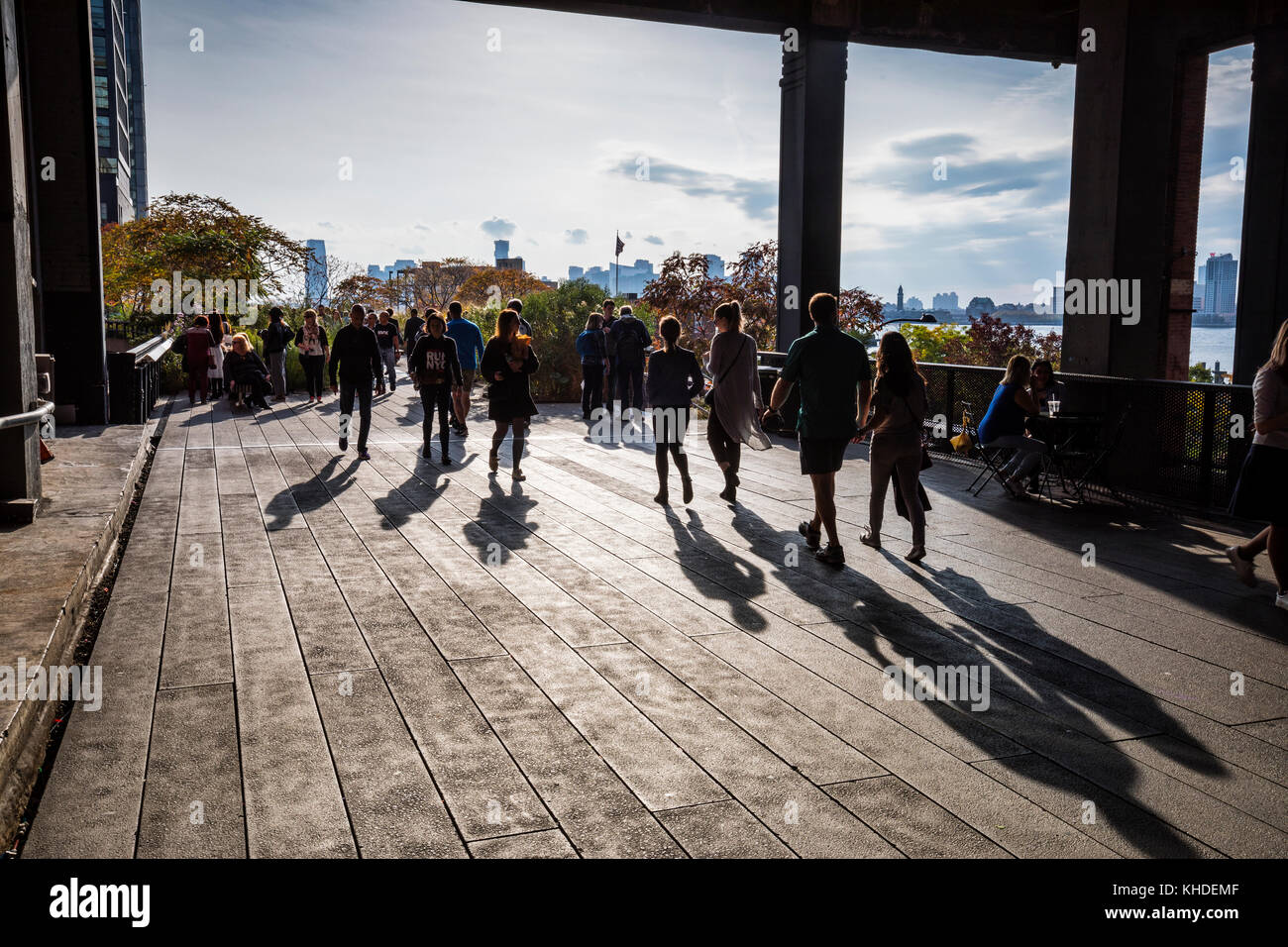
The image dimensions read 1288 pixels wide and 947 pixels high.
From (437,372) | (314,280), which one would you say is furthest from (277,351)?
(314,280)

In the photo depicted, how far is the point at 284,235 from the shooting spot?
36438mm

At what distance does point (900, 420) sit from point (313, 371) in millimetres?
16187

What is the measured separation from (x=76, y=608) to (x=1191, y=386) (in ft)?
30.7

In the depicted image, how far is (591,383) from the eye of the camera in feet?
58.6

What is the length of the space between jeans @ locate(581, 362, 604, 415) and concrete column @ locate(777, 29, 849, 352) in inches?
150

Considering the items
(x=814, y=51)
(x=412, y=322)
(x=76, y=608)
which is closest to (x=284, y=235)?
(x=412, y=322)

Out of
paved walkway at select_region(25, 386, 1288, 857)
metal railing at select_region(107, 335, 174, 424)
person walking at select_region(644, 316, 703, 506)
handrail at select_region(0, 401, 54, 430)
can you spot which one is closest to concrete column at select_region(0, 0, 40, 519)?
handrail at select_region(0, 401, 54, 430)

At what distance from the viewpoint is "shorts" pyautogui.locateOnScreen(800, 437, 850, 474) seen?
7480 mm

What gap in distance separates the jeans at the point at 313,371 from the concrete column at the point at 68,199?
21.3ft

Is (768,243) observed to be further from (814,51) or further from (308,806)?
(308,806)

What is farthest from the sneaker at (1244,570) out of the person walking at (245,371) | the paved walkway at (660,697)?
the person walking at (245,371)

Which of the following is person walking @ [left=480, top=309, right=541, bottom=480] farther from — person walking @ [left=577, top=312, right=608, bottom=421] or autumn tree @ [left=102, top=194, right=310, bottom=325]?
autumn tree @ [left=102, top=194, right=310, bottom=325]
